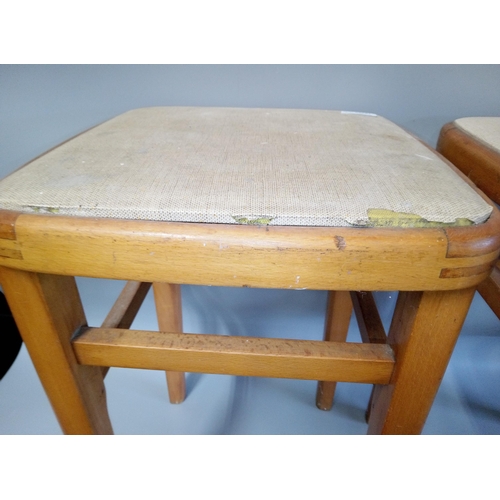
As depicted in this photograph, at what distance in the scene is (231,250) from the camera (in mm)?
331

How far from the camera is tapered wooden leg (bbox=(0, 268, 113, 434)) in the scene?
0.41 metres

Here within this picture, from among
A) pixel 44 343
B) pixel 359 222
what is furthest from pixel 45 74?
pixel 359 222

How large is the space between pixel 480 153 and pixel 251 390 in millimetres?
650

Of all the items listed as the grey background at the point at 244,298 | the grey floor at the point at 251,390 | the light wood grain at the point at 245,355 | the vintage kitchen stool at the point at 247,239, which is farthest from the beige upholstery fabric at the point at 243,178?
the grey floor at the point at 251,390

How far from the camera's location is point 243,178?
37 cm

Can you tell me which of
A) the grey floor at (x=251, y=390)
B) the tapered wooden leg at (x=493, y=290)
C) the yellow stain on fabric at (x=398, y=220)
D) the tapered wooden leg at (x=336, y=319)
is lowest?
the grey floor at (x=251, y=390)

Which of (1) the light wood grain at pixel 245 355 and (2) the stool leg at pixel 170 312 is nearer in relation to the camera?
(1) the light wood grain at pixel 245 355

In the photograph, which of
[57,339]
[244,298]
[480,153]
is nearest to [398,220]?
[480,153]

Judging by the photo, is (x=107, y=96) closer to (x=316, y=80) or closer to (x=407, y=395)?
(x=316, y=80)

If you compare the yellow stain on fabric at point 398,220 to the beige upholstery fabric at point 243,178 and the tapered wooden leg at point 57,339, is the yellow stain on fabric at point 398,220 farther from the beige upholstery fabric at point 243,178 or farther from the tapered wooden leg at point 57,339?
the tapered wooden leg at point 57,339

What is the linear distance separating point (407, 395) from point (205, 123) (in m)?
0.40

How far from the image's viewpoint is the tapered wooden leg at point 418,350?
1.26 ft

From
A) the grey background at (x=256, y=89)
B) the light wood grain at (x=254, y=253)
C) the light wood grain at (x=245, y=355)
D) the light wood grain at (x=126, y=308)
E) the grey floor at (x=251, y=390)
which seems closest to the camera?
the light wood grain at (x=254, y=253)

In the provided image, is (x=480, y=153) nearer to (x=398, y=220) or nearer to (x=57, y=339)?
(x=398, y=220)
